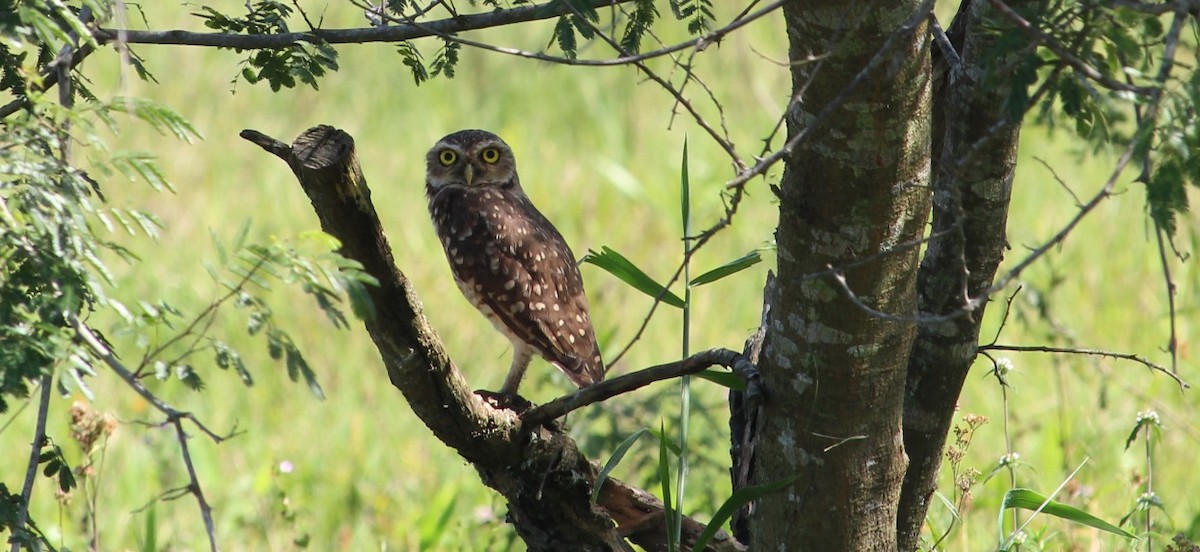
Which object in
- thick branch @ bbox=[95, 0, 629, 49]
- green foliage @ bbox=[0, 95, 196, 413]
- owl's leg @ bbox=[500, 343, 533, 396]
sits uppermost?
owl's leg @ bbox=[500, 343, 533, 396]

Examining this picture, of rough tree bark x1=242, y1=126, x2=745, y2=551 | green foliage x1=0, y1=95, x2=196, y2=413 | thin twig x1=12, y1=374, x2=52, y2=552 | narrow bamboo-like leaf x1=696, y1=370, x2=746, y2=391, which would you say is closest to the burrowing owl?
rough tree bark x1=242, y1=126, x2=745, y2=551

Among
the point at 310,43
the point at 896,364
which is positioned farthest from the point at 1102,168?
the point at 310,43

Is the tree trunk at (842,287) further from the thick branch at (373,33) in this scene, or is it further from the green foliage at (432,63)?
the green foliage at (432,63)

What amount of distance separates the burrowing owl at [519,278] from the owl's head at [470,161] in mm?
116

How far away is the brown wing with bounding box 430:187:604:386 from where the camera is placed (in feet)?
15.6

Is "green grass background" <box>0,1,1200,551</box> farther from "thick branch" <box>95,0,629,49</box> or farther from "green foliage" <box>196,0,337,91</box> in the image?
"thick branch" <box>95,0,629,49</box>

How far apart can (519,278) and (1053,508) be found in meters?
2.22

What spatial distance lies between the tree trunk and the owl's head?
8.63 ft

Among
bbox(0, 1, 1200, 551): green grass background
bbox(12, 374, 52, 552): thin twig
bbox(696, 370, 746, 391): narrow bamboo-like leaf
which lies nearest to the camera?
bbox(12, 374, 52, 552): thin twig

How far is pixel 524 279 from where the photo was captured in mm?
4875

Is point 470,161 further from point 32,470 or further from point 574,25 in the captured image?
point 32,470

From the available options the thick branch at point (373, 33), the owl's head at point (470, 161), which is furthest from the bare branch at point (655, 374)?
the owl's head at point (470, 161)

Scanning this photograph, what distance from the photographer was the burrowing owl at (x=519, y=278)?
15.6ft

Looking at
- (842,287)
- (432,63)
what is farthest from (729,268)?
(432,63)
